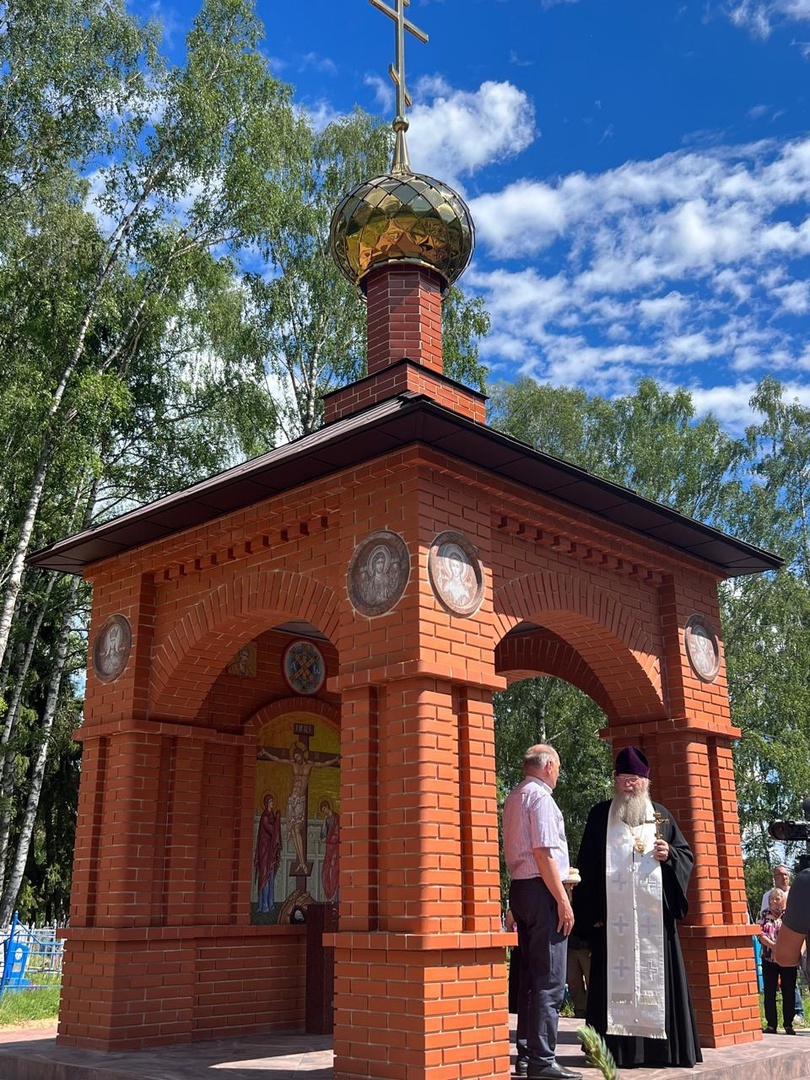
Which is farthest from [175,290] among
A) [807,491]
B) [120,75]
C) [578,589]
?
[807,491]

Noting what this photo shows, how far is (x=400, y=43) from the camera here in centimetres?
912

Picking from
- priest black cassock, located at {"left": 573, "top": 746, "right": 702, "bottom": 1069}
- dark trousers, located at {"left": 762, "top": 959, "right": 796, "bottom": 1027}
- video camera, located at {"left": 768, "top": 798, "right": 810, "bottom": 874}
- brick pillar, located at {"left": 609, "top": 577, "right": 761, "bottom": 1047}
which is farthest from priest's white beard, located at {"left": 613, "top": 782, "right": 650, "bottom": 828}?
dark trousers, located at {"left": 762, "top": 959, "right": 796, "bottom": 1027}

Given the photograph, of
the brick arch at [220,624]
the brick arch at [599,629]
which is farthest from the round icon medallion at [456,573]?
the brick arch at [220,624]

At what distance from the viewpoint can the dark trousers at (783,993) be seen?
8.68 meters

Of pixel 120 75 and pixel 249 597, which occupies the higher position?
pixel 120 75

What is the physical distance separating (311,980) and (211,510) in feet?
12.0

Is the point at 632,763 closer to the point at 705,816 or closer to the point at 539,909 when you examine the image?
the point at 539,909

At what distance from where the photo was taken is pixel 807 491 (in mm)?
24281

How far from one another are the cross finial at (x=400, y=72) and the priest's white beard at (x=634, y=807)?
5524 millimetres

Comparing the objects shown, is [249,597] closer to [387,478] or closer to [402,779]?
[387,478]

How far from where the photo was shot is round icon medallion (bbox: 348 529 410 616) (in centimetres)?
591

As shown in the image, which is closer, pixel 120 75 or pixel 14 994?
pixel 14 994

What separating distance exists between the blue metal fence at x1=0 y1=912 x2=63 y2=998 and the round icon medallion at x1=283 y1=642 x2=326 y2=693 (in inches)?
197

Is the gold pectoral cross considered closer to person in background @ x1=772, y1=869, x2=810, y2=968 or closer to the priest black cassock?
the priest black cassock
